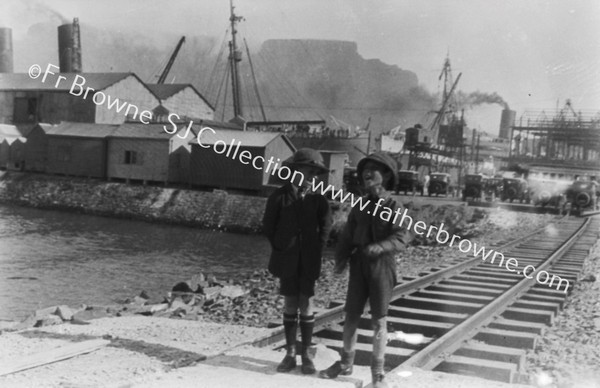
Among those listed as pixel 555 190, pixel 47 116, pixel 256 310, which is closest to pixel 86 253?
pixel 256 310

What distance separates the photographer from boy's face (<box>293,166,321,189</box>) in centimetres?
485

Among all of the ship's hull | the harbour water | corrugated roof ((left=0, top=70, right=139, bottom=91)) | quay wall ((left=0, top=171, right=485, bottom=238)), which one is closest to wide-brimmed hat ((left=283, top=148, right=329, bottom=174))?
the harbour water

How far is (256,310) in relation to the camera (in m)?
9.02

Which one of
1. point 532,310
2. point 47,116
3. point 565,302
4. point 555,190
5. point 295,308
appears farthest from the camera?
point 47,116

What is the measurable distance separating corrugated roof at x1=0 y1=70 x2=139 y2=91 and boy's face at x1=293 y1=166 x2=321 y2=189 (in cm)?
4547

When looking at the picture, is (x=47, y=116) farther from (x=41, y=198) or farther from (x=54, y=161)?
(x=41, y=198)

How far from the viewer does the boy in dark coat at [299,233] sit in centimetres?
488

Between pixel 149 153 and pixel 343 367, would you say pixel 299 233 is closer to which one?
pixel 343 367

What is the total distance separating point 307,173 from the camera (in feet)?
16.1

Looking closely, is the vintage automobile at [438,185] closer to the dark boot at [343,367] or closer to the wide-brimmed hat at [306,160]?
the wide-brimmed hat at [306,160]

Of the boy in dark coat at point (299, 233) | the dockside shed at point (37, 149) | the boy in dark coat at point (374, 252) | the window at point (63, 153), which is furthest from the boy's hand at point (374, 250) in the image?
the dockside shed at point (37, 149)

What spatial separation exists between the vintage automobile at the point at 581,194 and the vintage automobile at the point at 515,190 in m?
3.99

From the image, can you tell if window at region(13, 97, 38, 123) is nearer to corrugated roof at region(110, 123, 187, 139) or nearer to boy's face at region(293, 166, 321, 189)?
corrugated roof at region(110, 123, 187, 139)

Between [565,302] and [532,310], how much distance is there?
1.09 meters
